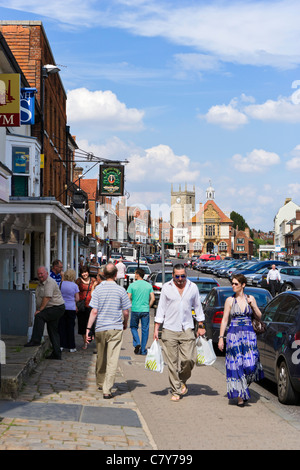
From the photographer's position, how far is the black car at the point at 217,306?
14.2m

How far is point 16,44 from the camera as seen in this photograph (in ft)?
87.4

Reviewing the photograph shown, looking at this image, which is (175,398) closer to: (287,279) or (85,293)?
(85,293)

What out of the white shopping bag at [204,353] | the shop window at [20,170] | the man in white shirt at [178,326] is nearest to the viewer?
the man in white shirt at [178,326]

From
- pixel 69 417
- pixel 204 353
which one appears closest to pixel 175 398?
pixel 204 353

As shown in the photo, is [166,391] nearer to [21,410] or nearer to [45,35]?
[21,410]

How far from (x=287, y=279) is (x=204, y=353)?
27.5 meters

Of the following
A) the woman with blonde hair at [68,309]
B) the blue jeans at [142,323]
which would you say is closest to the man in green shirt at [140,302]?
the blue jeans at [142,323]

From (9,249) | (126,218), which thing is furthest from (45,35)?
(126,218)

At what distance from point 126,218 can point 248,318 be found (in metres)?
126

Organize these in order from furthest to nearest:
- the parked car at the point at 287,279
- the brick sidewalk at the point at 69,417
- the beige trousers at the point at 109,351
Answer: the parked car at the point at 287,279 → the beige trousers at the point at 109,351 → the brick sidewalk at the point at 69,417

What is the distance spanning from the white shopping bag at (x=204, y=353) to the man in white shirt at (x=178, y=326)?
4.3 inches

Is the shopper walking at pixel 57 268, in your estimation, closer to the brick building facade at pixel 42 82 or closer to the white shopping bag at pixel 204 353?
the white shopping bag at pixel 204 353

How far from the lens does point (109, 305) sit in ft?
30.0

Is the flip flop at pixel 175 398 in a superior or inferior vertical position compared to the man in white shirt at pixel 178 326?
inferior
